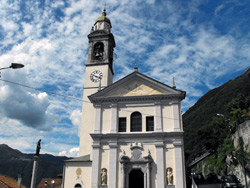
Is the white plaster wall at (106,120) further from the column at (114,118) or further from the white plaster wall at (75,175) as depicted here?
the white plaster wall at (75,175)

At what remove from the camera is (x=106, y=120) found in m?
20.3

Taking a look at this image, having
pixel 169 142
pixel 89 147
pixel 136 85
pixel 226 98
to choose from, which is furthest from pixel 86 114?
pixel 226 98

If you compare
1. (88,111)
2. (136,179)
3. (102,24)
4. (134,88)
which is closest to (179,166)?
(136,179)

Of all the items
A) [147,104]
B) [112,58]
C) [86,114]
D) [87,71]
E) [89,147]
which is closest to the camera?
[147,104]

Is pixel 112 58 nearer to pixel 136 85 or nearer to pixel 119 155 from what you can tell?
pixel 136 85

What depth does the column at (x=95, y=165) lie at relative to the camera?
59.8 feet

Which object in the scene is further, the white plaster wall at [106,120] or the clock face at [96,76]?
Result: the clock face at [96,76]

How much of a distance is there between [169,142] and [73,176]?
807 cm

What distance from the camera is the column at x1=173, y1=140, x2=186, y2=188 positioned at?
17219 mm

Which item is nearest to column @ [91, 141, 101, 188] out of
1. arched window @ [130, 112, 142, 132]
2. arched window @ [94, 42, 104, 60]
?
arched window @ [130, 112, 142, 132]

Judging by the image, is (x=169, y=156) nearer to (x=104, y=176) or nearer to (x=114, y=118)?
(x=104, y=176)

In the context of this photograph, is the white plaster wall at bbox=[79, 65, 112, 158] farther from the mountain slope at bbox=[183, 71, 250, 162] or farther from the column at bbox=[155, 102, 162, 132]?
the mountain slope at bbox=[183, 71, 250, 162]

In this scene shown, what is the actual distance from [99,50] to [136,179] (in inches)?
564

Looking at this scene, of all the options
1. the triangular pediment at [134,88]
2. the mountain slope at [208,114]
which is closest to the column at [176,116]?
the triangular pediment at [134,88]
